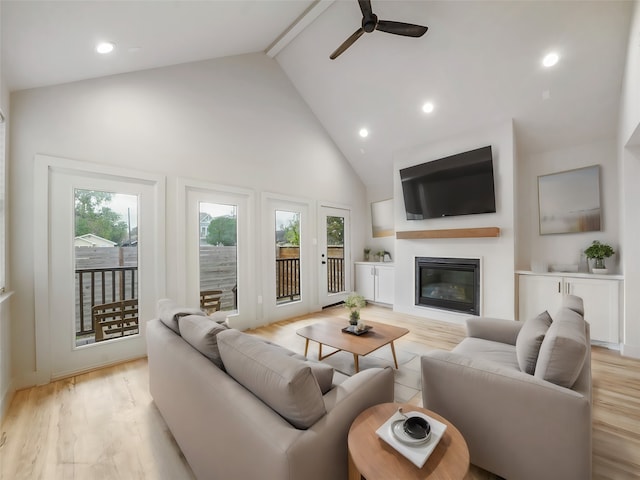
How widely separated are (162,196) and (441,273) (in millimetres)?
4139

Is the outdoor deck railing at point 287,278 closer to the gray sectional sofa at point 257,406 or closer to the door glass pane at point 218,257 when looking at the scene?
the door glass pane at point 218,257

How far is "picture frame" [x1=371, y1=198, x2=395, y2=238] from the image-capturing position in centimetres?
567

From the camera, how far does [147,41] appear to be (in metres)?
2.56

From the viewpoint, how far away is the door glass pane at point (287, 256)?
4.53m

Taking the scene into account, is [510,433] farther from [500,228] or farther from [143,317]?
[143,317]

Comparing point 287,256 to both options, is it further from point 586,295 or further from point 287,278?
point 586,295

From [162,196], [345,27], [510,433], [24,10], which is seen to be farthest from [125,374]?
[345,27]

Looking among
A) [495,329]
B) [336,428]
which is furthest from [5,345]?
[495,329]

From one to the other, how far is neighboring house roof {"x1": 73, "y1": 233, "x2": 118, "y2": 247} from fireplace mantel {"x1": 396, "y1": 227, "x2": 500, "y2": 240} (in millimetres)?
4062

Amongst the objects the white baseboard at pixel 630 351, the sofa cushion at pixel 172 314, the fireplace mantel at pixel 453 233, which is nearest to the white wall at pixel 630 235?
the white baseboard at pixel 630 351

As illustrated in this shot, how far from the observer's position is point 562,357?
1.32 m

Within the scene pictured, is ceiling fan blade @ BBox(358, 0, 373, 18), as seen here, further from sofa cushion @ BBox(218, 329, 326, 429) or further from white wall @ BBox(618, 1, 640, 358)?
sofa cushion @ BBox(218, 329, 326, 429)

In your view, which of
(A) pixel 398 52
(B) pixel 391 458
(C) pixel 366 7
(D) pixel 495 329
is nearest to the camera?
(B) pixel 391 458

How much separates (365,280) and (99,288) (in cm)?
423
